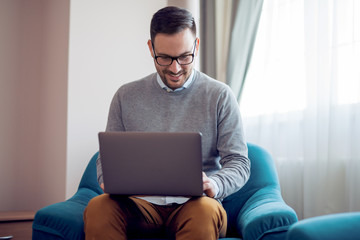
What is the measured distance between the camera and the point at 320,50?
82.0 inches

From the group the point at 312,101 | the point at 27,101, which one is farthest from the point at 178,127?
the point at 27,101

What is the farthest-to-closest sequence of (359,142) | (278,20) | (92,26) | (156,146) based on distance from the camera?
(92,26)
(278,20)
(359,142)
(156,146)

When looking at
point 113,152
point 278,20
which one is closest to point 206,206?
point 113,152

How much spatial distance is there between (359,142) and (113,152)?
1172mm

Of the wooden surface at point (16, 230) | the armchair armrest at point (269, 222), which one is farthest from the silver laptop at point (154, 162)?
the wooden surface at point (16, 230)

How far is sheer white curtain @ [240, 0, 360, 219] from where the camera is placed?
1.93 meters

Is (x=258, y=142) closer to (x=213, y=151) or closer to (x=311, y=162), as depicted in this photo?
(x=311, y=162)

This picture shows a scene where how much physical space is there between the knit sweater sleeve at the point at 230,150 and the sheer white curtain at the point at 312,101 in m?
0.57

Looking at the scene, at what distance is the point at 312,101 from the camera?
83.4 inches

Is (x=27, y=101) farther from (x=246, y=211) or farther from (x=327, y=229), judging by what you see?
(x=327, y=229)

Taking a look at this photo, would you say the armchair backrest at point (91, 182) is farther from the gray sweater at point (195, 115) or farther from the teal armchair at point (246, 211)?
the gray sweater at point (195, 115)

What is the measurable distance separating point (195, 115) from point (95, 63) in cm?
131

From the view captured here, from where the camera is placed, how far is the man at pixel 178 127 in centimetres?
134

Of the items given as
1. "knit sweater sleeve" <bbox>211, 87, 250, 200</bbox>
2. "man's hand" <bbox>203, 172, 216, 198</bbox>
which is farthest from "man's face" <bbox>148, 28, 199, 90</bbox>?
"man's hand" <bbox>203, 172, 216, 198</bbox>
